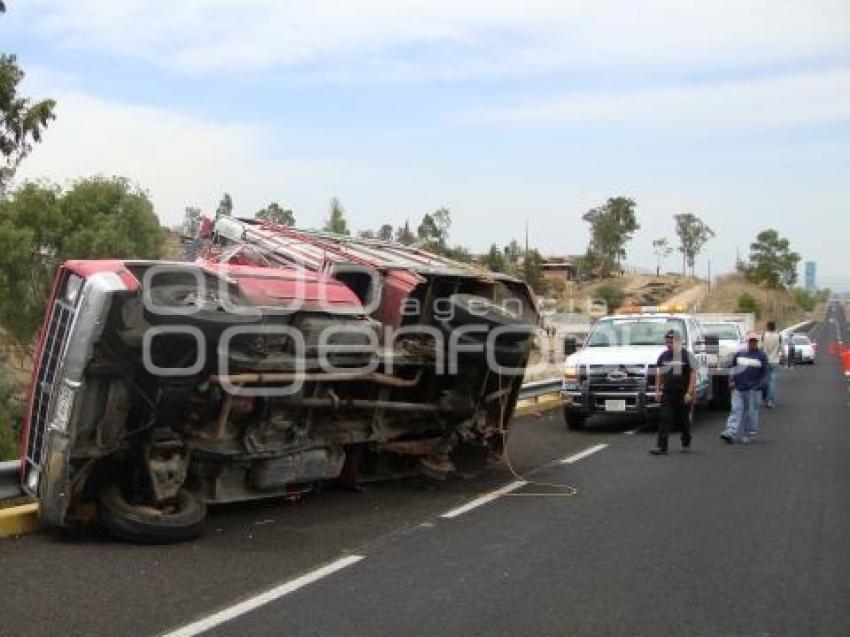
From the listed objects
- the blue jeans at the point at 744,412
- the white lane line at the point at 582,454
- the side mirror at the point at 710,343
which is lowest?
the white lane line at the point at 582,454

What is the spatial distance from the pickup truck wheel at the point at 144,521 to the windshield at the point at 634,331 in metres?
10.5

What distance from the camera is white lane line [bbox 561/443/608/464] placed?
1210 cm

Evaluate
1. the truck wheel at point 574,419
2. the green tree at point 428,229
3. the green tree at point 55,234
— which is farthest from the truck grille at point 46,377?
the green tree at point 428,229

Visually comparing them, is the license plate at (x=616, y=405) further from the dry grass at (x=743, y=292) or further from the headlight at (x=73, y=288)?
the dry grass at (x=743, y=292)

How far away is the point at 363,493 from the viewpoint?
9430 mm

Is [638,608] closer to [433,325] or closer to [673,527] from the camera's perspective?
[673,527]

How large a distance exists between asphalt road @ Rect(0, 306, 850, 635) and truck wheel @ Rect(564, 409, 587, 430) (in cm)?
483

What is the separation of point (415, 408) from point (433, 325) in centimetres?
83

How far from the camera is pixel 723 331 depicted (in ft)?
75.4

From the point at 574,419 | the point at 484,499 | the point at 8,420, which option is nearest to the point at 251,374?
the point at 484,499

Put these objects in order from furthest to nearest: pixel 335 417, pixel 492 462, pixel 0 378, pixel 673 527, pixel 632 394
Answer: pixel 0 378 < pixel 632 394 < pixel 492 462 < pixel 335 417 < pixel 673 527

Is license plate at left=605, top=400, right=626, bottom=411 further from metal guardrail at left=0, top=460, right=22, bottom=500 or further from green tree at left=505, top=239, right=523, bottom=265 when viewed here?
green tree at left=505, top=239, right=523, bottom=265

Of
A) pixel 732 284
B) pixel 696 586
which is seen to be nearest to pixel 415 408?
pixel 696 586

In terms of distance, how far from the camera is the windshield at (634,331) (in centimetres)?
1642
